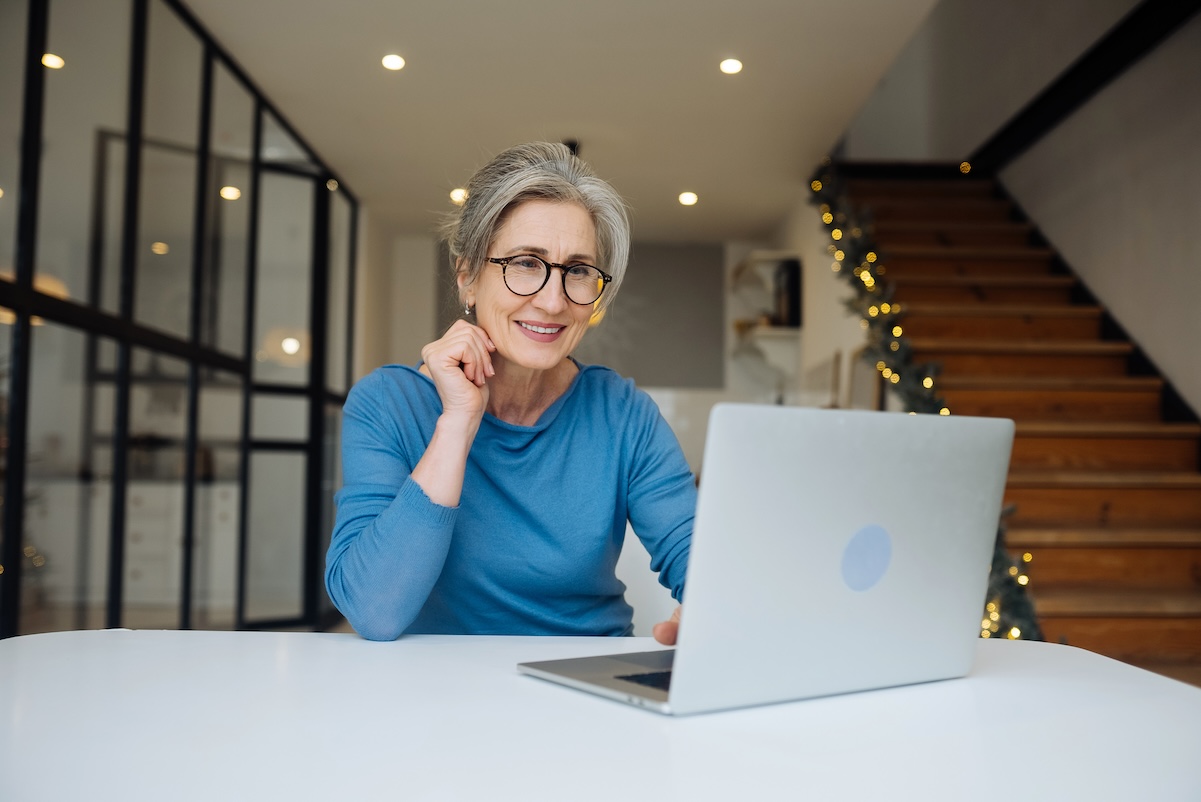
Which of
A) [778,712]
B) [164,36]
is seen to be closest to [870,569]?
[778,712]

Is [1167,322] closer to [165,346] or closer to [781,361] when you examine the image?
[781,361]

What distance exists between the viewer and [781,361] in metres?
6.77

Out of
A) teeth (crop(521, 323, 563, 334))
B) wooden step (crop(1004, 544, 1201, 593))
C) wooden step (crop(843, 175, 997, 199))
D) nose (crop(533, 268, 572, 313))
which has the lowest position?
wooden step (crop(1004, 544, 1201, 593))

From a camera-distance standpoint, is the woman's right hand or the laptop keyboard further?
the woman's right hand

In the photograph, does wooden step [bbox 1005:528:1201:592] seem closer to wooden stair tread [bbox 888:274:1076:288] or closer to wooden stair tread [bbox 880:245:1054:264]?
wooden stair tread [bbox 888:274:1076:288]

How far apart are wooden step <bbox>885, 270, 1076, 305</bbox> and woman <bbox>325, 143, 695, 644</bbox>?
3756 millimetres

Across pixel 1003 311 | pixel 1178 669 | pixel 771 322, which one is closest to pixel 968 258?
pixel 1003 311

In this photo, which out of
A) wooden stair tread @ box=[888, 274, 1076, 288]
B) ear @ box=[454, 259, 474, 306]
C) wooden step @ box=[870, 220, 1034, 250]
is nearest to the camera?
ear @ box=[454, 259, 474, 306]

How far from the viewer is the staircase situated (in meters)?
3.22

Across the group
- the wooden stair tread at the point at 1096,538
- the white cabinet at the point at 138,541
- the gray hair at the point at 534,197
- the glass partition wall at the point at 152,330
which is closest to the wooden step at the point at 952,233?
the wooden stair tread at the point at 1096,538

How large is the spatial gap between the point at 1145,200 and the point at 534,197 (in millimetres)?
3746

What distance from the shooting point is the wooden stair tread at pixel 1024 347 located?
4.46 metres

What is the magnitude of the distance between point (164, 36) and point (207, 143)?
53 cm

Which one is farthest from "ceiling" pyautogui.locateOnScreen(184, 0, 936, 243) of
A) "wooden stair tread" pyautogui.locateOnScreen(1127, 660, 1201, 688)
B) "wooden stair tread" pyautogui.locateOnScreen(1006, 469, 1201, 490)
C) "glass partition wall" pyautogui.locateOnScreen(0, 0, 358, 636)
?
"wooden stair tread" pyautogui.locateOnScreen(1127, 660, 1201, 688)
